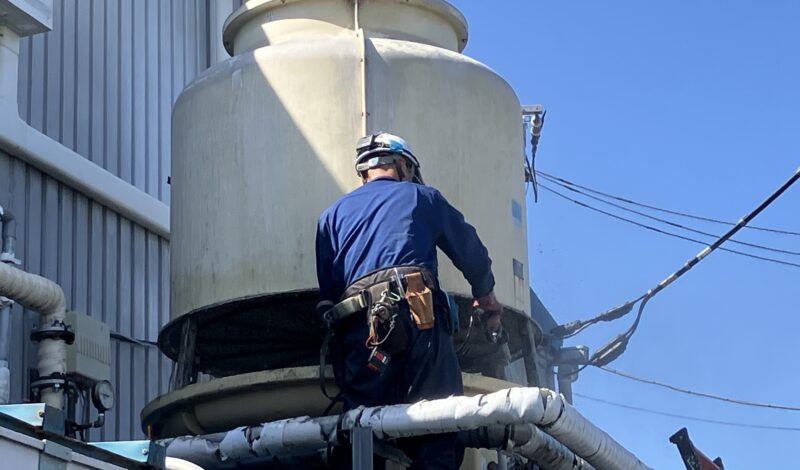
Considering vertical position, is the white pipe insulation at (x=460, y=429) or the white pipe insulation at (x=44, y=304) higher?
the white pipe insulation at (x=44, y=304)

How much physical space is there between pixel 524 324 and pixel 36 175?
10.2ft

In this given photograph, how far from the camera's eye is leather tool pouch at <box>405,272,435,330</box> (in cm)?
680

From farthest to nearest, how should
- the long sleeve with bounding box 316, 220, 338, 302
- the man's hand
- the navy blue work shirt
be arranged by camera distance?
1. the man's hand
2. the long sleeve with bounding box 316, 220, 338, 302
3. the navy blue work shirt

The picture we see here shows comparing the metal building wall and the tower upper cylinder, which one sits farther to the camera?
the metal building wall

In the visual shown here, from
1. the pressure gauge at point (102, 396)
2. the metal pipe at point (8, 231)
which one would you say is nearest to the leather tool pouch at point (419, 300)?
the pressure gauge at point (102, 396)

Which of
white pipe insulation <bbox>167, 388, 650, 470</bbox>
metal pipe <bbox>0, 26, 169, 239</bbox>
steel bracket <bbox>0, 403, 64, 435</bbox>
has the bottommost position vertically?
steel bracket <bbox>0, 403, 64, 435</bbox>

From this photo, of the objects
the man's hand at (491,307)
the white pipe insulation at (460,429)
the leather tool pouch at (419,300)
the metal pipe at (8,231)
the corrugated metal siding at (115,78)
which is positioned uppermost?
the corrugated metal siding at (115,78)

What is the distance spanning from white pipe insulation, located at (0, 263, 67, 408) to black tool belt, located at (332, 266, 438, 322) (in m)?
2.03

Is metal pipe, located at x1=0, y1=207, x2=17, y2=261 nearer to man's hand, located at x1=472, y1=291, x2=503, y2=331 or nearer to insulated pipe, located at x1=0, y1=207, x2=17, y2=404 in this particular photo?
insulated pipe, located at x1=0, y1=207, x2=17, y2=404

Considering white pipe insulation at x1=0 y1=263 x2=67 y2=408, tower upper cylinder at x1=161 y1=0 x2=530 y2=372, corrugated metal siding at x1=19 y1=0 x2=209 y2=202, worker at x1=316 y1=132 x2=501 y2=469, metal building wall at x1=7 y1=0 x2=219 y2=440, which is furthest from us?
corrugated metal siding at x1=19 y1=0 x2=209 y2=202

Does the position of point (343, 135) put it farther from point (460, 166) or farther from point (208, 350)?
point (208, 350)

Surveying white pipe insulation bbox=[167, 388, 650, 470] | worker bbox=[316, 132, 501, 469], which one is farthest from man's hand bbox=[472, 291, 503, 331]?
white pipe insulation bbox=[167, 388, 650, 470]

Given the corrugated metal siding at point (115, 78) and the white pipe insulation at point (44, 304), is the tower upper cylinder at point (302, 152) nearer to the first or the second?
the white pipe insulation at point (44, 304)

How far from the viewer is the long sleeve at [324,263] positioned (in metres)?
7.14
